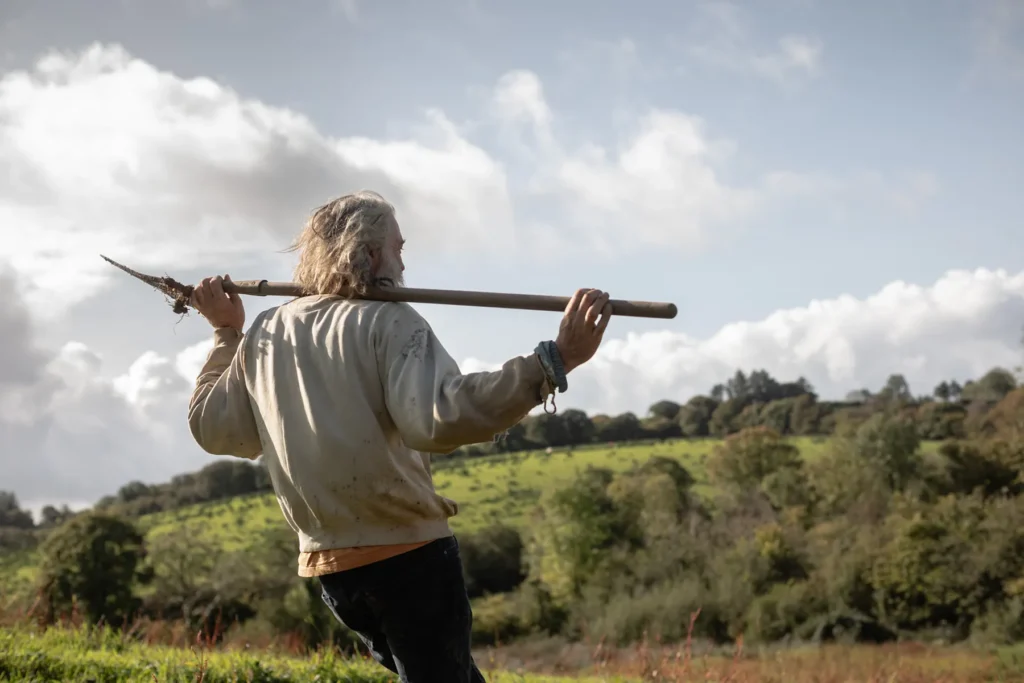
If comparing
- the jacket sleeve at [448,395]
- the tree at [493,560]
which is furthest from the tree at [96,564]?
the jacket sleeve at [448,395]

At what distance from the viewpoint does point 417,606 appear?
2.99m

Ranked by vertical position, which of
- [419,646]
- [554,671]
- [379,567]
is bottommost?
[554,671]

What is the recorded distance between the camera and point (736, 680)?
24.3 feet

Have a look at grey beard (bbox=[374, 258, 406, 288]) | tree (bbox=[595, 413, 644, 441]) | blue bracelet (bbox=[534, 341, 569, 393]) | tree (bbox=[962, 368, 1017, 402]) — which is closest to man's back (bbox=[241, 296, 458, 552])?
grey beard (bbox=[374, 258, 406, 288])

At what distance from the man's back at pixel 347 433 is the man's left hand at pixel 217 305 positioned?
2.09 ft

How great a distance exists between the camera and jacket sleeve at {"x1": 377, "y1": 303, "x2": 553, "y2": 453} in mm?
2742

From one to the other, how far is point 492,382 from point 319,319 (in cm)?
72

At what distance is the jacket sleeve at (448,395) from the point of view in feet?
9.00

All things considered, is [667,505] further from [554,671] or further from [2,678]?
[2,678]

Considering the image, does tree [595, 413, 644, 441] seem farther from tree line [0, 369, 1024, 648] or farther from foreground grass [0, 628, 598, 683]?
foreground grass [0, 628, 598, 683]

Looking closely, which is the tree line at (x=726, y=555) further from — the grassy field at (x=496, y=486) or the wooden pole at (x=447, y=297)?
the wooden pole at (x=447, y=297)

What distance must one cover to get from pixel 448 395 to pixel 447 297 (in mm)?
733

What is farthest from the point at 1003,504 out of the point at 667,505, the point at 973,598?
the point at 667,505

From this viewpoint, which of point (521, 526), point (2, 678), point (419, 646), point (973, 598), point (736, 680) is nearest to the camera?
point (419, 646)
